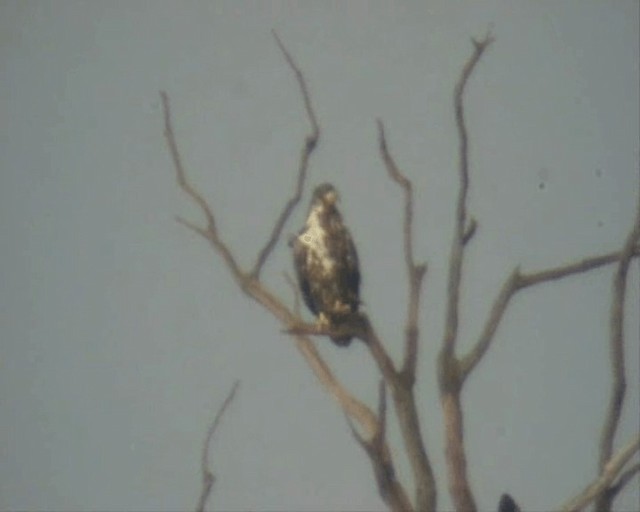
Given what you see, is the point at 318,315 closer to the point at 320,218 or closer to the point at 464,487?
the point at 320,218

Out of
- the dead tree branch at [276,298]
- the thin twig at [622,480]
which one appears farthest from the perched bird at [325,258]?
the thin twig at [622,480]

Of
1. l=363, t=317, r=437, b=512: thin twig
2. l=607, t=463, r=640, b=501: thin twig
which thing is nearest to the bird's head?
l=363, t=317, r=437, b=512: thin twig

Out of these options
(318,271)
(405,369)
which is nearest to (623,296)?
(405,369)

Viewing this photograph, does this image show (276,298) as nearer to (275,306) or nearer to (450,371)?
(275,306)

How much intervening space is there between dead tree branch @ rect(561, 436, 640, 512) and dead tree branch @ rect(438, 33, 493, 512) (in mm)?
184

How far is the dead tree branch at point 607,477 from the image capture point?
7.39ft

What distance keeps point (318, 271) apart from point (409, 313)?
689 millimetres

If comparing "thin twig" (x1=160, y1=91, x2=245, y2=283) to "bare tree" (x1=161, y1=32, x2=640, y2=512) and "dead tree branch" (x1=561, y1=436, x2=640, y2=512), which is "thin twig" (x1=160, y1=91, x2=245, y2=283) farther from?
"dead tree branch" (x1=561, y1=436, x2=640, y2=512)

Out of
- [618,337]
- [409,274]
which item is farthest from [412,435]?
[618,337]

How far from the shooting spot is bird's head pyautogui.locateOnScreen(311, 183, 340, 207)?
123 inches

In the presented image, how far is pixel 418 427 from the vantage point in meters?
2.32

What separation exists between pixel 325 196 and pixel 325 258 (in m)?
0.15

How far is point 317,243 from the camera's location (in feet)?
10.1

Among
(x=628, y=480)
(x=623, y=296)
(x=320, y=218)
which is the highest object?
(x=320, y=218)
